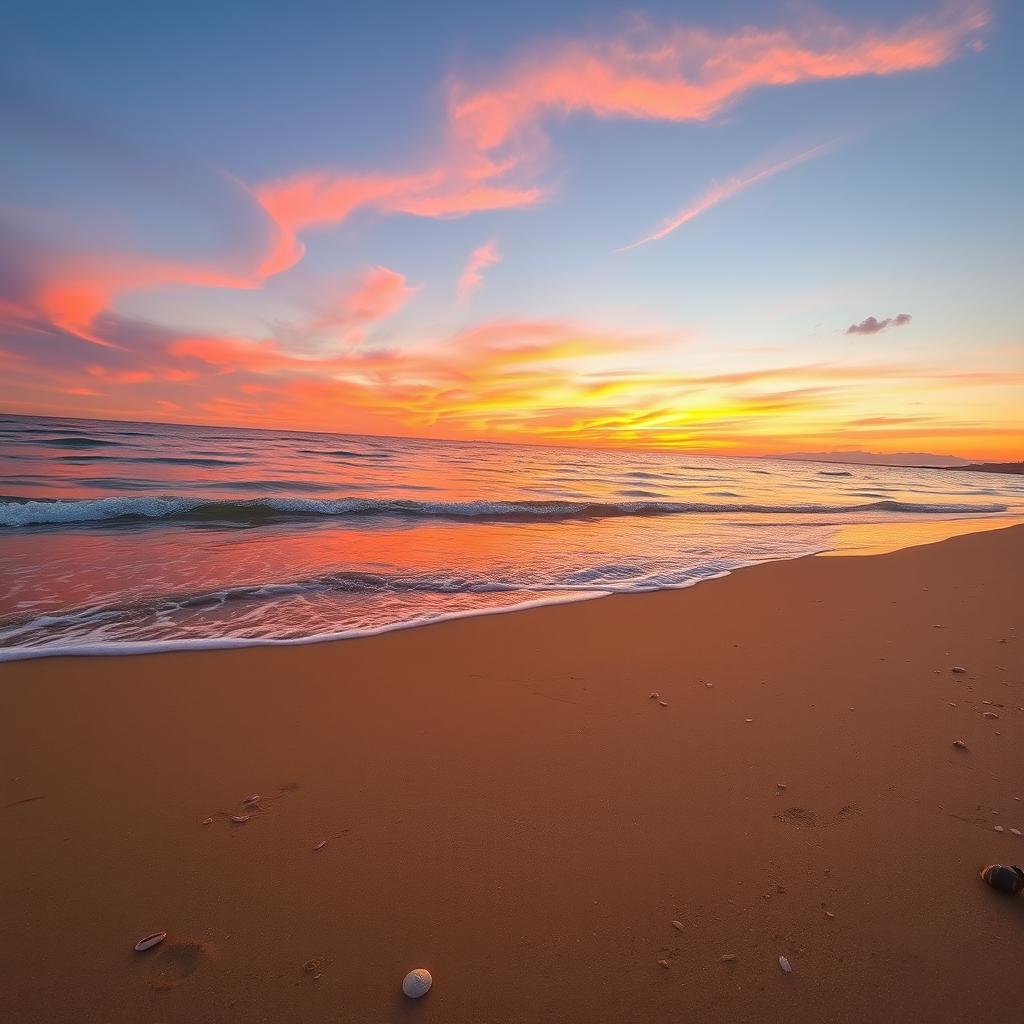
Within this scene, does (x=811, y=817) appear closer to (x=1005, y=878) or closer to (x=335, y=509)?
(x=1005, y=878)

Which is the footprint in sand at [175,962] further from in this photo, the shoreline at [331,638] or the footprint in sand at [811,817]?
the shoreline at [331,638]

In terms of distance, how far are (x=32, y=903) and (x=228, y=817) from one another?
622 millimetres

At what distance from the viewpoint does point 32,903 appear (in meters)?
1.86

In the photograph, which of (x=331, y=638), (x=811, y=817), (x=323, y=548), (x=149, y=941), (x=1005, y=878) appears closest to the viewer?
(x=149, y=941)

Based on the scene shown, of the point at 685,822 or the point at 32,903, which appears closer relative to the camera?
the point at 32,903

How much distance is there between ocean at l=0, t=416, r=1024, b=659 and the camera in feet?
15.8

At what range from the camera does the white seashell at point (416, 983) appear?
1.55 metres

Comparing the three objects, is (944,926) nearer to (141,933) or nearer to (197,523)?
(141,933)

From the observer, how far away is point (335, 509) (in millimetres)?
13859

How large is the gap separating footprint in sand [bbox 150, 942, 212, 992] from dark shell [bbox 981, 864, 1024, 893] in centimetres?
269

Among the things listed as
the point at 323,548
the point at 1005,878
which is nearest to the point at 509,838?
the point at 1005,878

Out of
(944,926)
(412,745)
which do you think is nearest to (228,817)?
(412,745)

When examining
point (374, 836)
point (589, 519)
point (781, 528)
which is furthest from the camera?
point (589, 519)

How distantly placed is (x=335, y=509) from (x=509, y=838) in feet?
41.5
